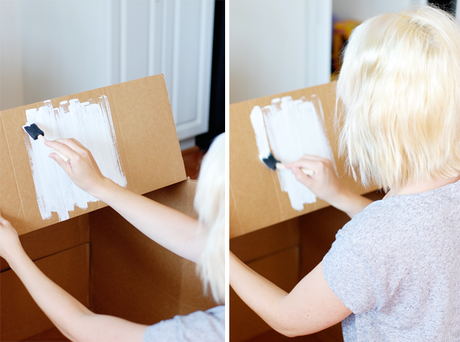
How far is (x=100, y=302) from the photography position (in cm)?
110

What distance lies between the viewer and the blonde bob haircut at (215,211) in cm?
50

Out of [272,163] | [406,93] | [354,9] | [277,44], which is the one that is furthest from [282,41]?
[406,93]

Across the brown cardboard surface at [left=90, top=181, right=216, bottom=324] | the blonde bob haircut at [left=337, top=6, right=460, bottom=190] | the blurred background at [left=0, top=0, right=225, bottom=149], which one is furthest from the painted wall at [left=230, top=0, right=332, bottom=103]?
the blonde bob haircut at [left=337, top=6, right=460, bottom=190]

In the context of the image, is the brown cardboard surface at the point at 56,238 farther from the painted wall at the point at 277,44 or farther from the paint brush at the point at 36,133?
the painted wall at the point at 277,44

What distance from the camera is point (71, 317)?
520mm

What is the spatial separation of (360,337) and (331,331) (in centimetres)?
55

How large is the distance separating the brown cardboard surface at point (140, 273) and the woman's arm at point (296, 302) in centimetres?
21

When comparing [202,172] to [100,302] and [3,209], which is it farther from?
[100,302]

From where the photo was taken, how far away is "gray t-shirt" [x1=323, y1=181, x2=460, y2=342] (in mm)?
473

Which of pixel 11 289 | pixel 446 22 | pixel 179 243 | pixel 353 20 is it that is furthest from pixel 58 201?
pixel 353 20

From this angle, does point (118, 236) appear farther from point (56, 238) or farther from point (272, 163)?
point (272, 163)

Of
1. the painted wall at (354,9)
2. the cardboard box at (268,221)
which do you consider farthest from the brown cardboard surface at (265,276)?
the painted wall at (354,9)

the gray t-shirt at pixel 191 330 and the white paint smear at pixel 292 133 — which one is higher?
the white paint smear at pixel 292 133

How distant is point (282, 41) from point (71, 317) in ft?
3.56
